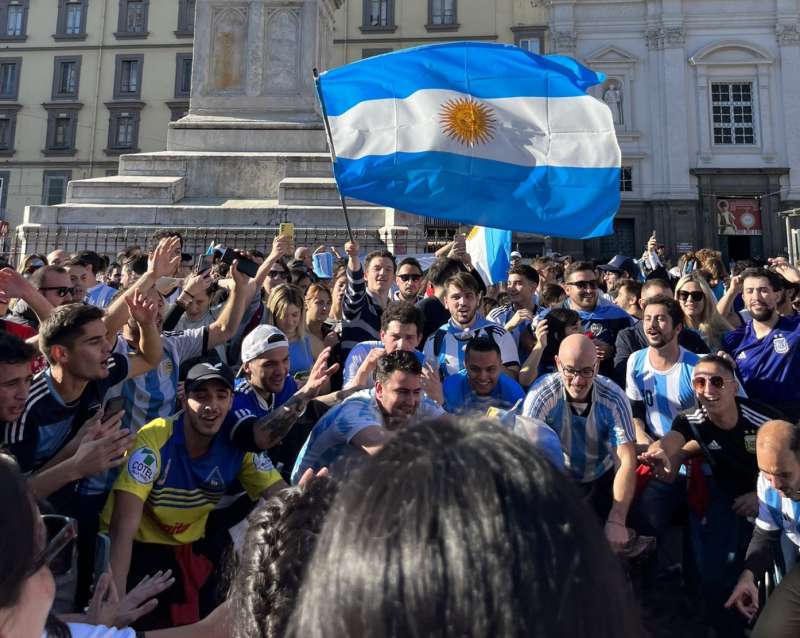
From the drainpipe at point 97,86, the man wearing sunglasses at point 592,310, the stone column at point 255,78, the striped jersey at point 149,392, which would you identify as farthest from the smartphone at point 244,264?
the drainpipe at point 97,86

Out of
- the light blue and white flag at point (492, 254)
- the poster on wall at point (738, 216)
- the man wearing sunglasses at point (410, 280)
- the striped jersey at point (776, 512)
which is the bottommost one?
the striped jersey at point (776, 512)

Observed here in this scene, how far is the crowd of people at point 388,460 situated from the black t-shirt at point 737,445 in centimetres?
1

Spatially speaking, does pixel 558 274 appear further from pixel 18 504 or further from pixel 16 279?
pixel 18 504

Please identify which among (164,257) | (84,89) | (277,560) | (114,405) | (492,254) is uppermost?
(84,89)

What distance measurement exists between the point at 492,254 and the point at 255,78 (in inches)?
390

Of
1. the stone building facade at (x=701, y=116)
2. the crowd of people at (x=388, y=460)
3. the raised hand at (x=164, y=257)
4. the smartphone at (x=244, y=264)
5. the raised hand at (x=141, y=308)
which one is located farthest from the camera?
the stone building facade at (x=701, y=116)

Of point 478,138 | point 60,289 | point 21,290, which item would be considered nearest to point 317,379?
point 21,290

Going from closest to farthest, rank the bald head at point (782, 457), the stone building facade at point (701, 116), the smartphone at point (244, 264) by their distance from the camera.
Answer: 1. the bald head at point (782, 457)
2. the smartphone at point (244, 264)
3. the stone building facade at point (701, 116)

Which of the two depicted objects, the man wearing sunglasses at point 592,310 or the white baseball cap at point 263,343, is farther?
the man wearing sunglasses at point 592,310

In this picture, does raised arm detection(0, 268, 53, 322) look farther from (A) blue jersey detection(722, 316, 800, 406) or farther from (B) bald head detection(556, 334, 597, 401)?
(A) blue jersey detection(722, 316, 800, 406)

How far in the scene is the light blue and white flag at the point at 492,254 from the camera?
8.12 m

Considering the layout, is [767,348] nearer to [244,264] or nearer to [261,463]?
[261,463]

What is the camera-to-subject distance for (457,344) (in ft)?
17.1

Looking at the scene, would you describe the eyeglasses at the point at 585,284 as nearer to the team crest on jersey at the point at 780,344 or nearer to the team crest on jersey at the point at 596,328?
the team crest on jersey at the point at 596,328
